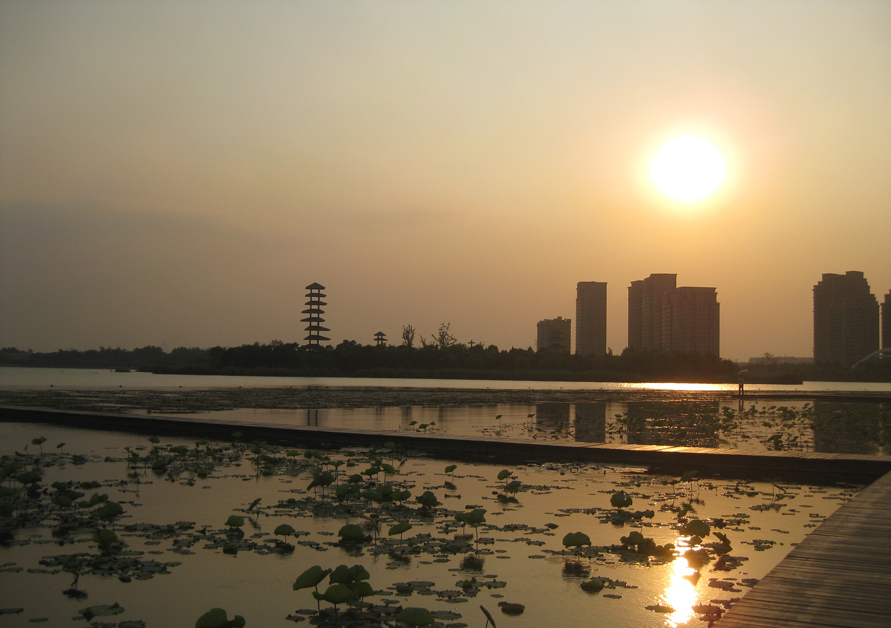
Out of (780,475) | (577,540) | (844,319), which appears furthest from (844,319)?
(577,540)

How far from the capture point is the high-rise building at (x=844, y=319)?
96.9m

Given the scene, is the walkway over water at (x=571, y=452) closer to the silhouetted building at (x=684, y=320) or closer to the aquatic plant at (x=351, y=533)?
the aquatic plant at (x=351, y=533)

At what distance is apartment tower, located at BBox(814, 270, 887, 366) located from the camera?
96.9 meters

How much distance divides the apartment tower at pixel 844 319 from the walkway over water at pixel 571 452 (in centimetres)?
9671

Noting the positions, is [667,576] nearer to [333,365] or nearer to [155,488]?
[155,488]

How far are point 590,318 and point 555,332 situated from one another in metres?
13.0

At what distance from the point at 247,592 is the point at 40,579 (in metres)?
1.45

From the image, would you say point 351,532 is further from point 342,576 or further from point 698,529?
point 698,529

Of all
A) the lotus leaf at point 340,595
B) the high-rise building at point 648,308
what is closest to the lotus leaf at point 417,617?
the lotus leaf at point 340,595

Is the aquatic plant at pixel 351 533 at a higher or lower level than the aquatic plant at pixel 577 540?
lower

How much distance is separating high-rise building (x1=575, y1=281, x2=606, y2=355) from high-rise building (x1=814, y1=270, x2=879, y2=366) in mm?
34148

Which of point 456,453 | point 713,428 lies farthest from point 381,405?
point 456,453

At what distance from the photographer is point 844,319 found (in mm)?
99812

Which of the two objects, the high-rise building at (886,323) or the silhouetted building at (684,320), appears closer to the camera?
the high-rise building at (886,323)
